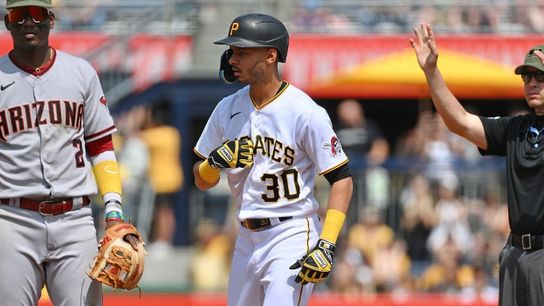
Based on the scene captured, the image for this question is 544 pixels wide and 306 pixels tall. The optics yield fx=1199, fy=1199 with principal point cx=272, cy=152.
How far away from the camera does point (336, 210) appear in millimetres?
6180

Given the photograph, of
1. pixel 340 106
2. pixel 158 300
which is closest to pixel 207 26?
pixel 340 106

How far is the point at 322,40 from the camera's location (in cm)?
1577

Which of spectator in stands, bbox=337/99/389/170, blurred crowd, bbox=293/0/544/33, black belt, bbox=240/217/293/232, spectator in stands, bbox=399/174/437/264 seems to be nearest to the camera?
black belt, bbox=240/217/293/232

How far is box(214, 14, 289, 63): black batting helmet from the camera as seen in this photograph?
6234 mm

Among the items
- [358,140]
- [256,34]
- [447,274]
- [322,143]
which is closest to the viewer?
[322,143]

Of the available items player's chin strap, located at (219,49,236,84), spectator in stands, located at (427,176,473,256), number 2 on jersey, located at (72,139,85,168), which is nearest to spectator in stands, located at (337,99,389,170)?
spectator in stands, located at (427,176,473,256)

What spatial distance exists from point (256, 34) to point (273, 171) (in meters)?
0.72

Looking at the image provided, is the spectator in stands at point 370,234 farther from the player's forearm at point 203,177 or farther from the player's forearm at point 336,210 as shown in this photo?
the player's forearm at point 336,210

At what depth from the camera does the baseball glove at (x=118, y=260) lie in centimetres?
574

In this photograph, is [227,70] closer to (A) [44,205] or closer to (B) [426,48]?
(B) [426,48]

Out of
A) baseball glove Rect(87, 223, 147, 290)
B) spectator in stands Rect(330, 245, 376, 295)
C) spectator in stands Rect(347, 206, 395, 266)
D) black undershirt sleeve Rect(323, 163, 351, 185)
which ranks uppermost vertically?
black undershirt sleeve Rect(323, 163, 351, 185)

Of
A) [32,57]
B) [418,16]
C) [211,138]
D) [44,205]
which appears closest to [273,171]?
[211,138]

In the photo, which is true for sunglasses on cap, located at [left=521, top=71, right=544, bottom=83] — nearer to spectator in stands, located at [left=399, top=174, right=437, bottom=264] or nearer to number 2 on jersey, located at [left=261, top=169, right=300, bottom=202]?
number 2 on jersey, located at [left=261, top=169, right=300, bottom=202]

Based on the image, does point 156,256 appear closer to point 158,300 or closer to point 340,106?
point 158,300
